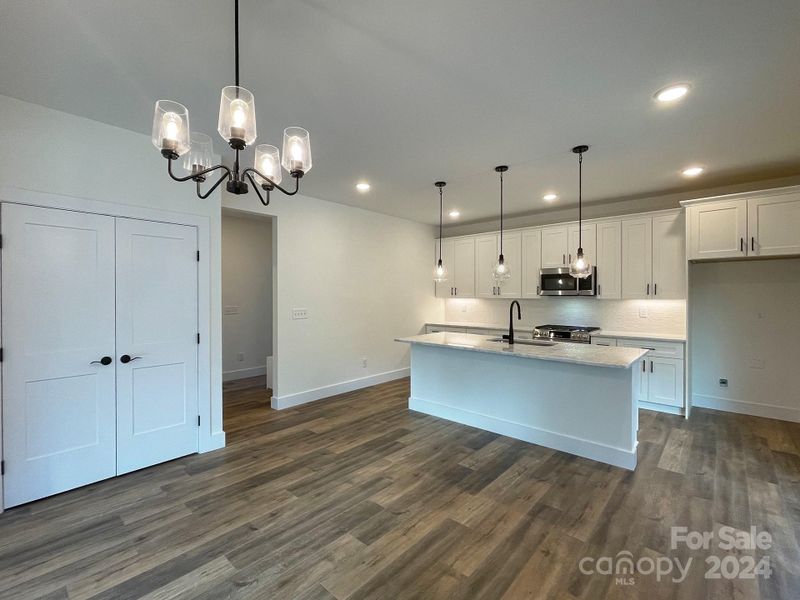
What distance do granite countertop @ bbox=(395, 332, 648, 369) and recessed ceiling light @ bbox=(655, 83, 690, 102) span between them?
1.90 metres

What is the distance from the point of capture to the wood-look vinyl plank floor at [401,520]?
1.84m

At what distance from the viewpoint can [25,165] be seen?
253 centimetres

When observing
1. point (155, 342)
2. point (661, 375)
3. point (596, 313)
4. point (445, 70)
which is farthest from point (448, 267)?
point (155, 342)

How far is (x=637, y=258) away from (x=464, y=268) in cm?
265

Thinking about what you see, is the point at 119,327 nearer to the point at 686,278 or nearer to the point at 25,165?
the point at 25,165

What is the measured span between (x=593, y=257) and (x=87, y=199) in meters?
5.64

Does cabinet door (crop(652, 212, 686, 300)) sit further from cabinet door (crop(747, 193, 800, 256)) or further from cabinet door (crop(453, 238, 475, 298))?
cabinet door (crop(453, 238, 475, 298))

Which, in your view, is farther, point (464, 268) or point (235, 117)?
point (464, 268)

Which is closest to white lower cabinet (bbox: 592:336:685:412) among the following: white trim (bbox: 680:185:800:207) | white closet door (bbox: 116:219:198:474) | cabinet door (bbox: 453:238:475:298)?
white trim (bbox: 680:185:800:207)

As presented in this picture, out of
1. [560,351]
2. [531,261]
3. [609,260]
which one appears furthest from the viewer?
[531,261]

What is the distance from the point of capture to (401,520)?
2369 millimetres

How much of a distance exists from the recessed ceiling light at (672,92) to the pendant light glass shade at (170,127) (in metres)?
2.76

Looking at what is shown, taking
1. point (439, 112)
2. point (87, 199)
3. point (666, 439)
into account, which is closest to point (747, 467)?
point (666, 439)

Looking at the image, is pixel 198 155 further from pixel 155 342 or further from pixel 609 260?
pixel 609 260
